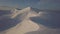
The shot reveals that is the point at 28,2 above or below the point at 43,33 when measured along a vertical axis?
above

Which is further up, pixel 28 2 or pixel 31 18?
pixel 28 2

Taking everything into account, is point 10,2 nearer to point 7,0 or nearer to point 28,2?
point 7,0

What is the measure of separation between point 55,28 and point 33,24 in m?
0.22

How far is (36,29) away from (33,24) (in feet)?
0.19

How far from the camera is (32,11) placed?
128 centimetres

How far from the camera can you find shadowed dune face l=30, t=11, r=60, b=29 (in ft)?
4.23

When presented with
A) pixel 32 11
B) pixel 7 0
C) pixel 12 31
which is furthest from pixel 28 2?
pixel 12 31

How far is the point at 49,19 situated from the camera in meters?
1.31

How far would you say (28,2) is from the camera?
4.24ft

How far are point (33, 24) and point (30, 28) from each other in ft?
0.16

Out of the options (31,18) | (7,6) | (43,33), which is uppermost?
(7,6)

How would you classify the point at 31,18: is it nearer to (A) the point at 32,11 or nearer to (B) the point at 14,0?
(A) the point at 32,11

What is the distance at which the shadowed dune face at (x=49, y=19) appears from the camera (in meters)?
1.29

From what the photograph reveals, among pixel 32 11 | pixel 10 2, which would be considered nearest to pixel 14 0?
pixel 10 2
